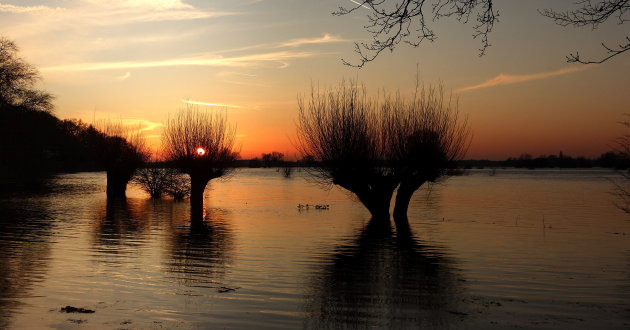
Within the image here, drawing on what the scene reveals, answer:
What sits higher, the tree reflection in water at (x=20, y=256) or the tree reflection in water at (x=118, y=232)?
the tree reflection in water at (x=20, y=256)

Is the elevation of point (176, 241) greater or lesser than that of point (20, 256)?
lesser

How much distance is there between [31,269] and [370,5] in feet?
31.5

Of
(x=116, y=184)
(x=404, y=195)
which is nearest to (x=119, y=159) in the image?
(x=116, y=184)

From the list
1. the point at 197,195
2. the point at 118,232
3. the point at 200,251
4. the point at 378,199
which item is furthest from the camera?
the point at 197,195

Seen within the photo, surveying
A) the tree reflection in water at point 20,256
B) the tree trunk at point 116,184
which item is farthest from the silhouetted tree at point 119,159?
the tree reflection in water at point 20,256

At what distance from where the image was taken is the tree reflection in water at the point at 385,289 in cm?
854

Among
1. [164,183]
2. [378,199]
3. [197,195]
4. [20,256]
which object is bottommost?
[20,256]

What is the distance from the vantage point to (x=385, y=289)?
11.0 m

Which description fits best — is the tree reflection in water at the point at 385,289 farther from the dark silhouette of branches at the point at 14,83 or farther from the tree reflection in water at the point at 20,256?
the dark silhouette of branches at the point at 14,83

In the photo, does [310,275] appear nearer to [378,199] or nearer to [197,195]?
[378,199]

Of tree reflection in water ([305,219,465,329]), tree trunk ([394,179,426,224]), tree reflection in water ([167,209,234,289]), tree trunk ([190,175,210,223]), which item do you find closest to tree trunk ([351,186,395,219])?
tree trunk ([394,179,426,224])

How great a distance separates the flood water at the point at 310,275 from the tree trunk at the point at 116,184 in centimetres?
2082

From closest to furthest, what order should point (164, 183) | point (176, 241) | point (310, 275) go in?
point (310, 275) → point (176, 241) → point (164, 183)

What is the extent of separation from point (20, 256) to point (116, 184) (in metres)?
33.0
